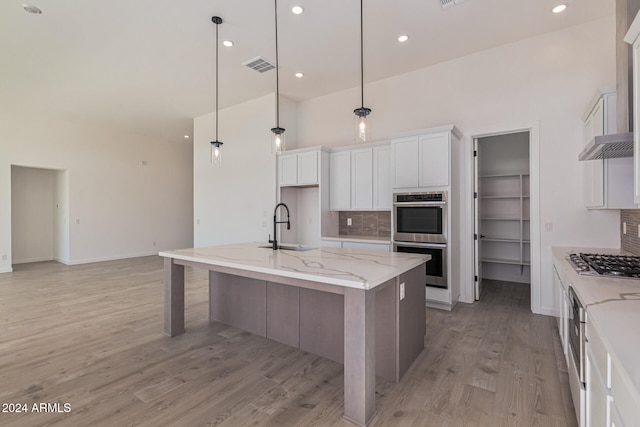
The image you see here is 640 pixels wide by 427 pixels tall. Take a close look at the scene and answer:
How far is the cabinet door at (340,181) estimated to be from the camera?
16.2 ft

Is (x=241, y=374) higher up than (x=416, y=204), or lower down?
lower down

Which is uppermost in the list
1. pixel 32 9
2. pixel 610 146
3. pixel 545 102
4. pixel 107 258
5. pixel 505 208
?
pixel 32 9

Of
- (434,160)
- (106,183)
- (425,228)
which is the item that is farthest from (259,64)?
(106,183)

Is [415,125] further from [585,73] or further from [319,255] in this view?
[319,255]

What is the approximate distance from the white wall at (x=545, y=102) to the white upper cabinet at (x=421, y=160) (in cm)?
61

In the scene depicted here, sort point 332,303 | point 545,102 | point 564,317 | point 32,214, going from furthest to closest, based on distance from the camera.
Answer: point 32,214
point 545,102
point 332,303
point 564,317

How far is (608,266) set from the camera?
1.99 meters

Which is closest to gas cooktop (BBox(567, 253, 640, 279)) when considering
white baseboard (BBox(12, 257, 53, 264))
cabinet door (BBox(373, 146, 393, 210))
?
cabinet door (BBox(373, 146, 393, 210))

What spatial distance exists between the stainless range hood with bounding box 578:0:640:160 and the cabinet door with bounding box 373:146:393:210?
241 centimetres

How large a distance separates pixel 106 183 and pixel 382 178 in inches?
277

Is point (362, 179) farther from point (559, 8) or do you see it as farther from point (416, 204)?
point (559, 8)

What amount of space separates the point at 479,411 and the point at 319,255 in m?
1.54

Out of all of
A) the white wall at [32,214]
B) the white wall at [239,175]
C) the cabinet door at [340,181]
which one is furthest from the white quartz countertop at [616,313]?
the white wall at [32,214]

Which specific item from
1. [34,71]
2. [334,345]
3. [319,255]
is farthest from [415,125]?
[34,71]
